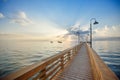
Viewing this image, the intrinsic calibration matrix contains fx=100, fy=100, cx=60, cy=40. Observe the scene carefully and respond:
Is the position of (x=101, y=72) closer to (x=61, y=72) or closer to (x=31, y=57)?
(x=61, y=72)

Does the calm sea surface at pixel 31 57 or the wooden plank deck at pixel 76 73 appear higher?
the wooden plank deck at pixel 76 73

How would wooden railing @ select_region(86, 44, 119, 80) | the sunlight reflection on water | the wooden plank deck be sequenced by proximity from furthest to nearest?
1. the sunlight reflection on water
2. the wooden plank deck
3. wooden railing @ select_region(86, 44, 119, 80)

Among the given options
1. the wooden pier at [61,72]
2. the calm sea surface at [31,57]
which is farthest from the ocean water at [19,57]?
the wooden pier at [61,72]

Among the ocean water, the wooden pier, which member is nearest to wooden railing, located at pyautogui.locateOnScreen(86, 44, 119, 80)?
the wooden pier

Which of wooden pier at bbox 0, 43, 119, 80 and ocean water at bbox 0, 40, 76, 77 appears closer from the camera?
wooden pier at bbox 0, 43, 119, 80

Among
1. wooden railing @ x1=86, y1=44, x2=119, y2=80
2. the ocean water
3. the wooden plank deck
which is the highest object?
wooden railing @ x1=86, y1=44, x2=119, y2=80

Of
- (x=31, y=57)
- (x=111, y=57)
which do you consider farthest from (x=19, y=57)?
(x=111, y=57)

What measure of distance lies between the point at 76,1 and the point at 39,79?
55.1 feet

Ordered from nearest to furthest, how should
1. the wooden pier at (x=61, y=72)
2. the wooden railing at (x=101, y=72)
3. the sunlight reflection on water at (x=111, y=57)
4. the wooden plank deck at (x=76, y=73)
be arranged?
the wooden pier at (x=61, y=72) < the wooden railing at (x=101, y=72) < the wooden plank deck at (x=76, y=73) < the sunlight reflection on water at (x=111, y=57)

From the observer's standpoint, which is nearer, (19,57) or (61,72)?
(61,72)

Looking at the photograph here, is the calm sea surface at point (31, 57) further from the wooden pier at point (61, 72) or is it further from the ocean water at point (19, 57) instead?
the wooden pier at point (61, 72)

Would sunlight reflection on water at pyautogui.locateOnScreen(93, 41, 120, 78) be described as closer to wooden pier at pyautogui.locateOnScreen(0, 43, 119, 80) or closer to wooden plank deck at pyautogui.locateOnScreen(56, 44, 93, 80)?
wooden plank deck at pyautogui.locateOnScreen(56, 44, 93, 80)

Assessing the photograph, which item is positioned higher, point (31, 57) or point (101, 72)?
point (101, 72)

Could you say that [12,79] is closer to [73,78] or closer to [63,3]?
[73,78]
